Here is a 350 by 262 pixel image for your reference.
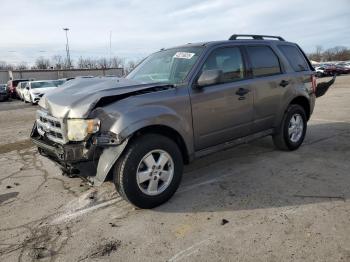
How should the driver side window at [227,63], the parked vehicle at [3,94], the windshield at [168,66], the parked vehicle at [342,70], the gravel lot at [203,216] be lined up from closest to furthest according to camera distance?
the gravel lot at [203,216], the windshield at [168,66], the driver side window at [227,63], the parked vehicle at [3,94], the parked vehicle at [342,70]

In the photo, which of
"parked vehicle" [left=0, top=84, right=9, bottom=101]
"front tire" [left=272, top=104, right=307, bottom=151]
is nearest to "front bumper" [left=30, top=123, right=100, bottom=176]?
"front tire" [left=272, top=104, right=307, bottom=151]

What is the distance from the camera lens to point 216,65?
475cm

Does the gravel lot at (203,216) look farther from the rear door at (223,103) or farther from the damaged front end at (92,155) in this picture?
the rear door at (223,103)

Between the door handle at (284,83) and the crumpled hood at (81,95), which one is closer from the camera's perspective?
the crumpled hood at (81,95)

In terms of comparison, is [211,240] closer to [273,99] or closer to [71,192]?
[71,192]

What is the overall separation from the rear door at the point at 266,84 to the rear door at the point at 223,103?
199mm

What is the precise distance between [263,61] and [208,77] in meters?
1.56

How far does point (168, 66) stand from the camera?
488cm

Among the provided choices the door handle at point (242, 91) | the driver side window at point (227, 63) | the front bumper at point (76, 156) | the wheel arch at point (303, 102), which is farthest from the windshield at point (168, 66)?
the wheel arch at point (303, 102)

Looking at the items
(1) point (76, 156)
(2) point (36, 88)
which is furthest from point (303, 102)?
(2) point (36, 88)

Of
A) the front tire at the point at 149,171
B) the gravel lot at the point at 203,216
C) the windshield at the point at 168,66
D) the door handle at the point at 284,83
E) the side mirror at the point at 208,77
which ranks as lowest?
the gravel lot at the point at 203,216

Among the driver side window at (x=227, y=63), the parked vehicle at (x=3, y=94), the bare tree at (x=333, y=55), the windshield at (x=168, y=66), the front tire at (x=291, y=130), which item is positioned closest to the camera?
the windshield at (x=168, y=66)

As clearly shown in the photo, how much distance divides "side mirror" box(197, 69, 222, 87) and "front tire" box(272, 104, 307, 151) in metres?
1.98

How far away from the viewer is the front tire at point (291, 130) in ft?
19.3
